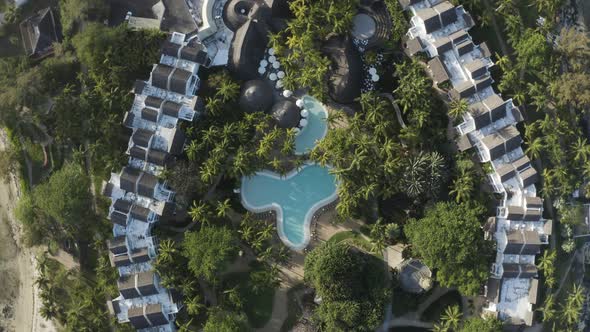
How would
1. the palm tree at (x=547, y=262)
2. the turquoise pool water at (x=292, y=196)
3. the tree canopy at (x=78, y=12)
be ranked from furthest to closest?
1. the turquoise pool water at (x=292, y=196)
2. the tree canopy at (x=78, y=12)
3. the palm tree at (x=547, y=262)

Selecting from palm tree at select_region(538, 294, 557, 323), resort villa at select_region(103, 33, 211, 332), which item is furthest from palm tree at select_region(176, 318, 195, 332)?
palm tree at select_region(538, 294, 557, 323)

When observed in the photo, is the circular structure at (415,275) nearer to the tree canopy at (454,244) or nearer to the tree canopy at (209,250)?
the tree canopy at (454,244)

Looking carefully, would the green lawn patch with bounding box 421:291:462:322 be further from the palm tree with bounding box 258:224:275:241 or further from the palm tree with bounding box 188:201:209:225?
the palm tree with bounding box 188:201:209:225

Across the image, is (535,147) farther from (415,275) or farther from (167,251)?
(167,251)

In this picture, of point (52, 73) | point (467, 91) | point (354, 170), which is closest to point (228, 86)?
point (354, 170)

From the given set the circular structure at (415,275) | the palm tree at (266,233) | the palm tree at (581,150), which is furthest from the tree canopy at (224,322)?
the palm tree at (581,150)

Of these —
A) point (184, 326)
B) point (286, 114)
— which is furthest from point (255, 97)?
point (184, 326)

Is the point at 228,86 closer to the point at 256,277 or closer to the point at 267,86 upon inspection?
the point at 267,86
